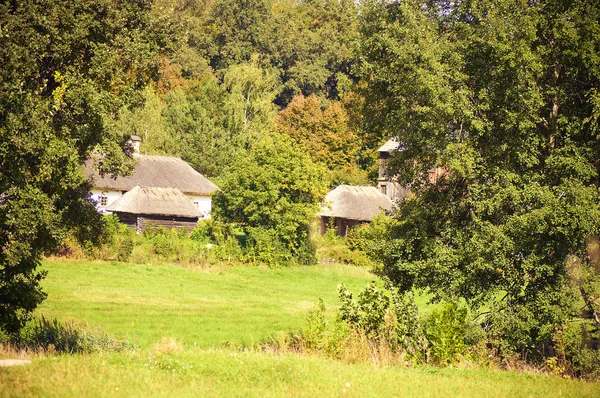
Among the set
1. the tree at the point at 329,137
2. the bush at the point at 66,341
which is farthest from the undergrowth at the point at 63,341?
the tree at the point at 329,137

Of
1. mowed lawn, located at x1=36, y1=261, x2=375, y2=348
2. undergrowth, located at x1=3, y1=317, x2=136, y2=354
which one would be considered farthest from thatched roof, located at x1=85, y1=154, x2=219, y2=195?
undergrowth, located at x1=3, y1=317, x2=136, y2=354

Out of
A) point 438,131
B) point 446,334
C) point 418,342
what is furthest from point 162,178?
point 446,334

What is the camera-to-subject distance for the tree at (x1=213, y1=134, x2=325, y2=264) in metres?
48.2

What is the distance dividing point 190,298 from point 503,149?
753 inches

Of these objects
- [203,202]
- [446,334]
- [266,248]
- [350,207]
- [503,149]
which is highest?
[503,149]

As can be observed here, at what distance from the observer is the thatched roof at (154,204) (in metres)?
54.5

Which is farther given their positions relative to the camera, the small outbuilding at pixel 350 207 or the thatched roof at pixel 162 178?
the thatched roof at pixel 162 178

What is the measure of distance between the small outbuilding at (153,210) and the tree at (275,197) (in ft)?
→ 19.1

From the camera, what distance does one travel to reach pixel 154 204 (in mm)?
55094

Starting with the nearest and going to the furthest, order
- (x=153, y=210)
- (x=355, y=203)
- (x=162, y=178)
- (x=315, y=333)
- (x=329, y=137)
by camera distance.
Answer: (x=315, y=333) < (x=153, y=210) < (x=355, y=203) < (x=162, y=178) < (x=329, y=137)

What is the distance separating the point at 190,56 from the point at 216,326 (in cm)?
7010

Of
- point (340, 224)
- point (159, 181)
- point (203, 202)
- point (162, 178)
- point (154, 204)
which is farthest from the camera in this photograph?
point (203, 202)

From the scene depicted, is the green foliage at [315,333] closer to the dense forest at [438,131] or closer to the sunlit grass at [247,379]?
the sunlit grass at [247,379]

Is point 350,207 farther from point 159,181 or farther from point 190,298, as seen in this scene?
point 190,298
